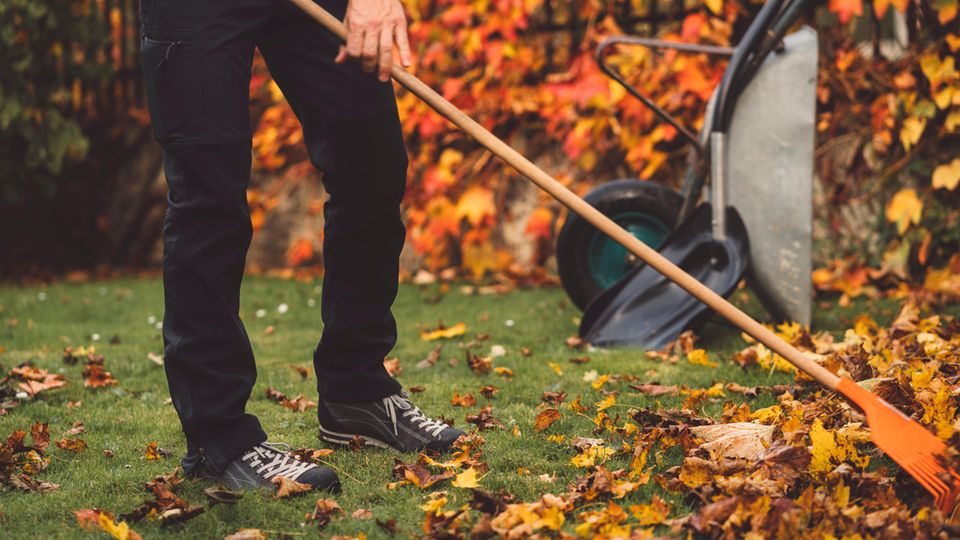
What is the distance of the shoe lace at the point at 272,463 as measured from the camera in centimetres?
216

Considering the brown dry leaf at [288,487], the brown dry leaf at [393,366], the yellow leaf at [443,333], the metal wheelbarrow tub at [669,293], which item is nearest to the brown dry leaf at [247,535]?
the brown dry leaf at [288,487]

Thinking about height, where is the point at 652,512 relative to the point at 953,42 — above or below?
below

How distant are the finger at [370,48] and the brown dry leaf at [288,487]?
0.90 m

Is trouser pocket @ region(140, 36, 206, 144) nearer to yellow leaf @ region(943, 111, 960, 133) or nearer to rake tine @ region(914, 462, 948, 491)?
rake tine @ region(914, 462, 948, 491)

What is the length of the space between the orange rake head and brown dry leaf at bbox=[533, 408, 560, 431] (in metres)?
0.78

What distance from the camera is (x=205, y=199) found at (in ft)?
6.77

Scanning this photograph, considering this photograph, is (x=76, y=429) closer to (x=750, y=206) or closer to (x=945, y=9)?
(x=750, y=206)

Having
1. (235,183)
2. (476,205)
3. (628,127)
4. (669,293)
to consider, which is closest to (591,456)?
(235,183)

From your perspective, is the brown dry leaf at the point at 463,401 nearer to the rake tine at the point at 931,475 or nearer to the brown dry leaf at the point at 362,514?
the brown dry leaf at the point at 362,514

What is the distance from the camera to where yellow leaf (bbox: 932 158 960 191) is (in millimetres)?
4473

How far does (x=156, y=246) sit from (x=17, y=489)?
550 cm

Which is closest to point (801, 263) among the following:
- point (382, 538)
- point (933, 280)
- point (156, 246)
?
point (933, 280)

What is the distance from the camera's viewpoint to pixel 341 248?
2.36m

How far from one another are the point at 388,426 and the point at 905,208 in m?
3.15
